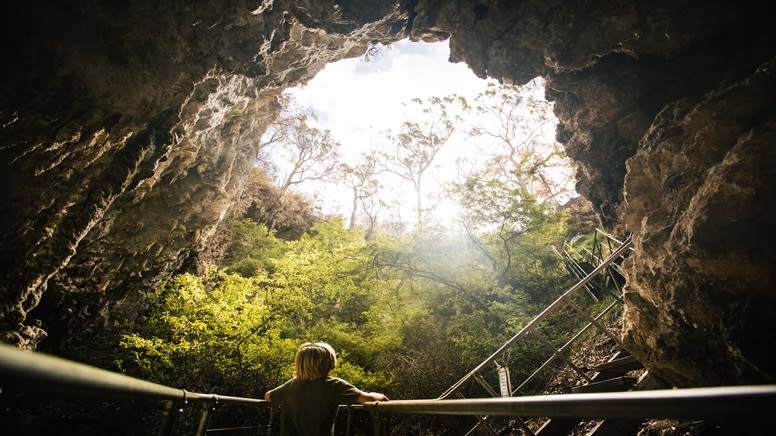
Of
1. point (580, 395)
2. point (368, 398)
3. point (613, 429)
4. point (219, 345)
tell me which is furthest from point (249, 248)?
point (580, 395)

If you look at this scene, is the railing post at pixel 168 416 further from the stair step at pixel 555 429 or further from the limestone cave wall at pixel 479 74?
the stair step at pixel 555 429

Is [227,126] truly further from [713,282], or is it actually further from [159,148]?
[713,282]

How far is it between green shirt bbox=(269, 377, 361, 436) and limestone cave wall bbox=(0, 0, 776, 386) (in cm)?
324

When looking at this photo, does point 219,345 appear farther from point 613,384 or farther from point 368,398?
point 613,384

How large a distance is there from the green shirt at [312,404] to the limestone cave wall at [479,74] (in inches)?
128

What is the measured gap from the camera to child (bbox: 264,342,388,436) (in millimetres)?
2684

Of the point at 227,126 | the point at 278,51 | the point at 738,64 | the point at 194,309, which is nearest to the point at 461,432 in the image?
the point at 194,309

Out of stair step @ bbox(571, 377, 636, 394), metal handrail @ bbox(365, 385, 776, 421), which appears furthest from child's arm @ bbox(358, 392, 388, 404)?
stair step @ bbox(571, 377, 636, 394)

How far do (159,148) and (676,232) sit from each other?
28.3 ft

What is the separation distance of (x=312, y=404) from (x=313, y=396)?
2.3 inches

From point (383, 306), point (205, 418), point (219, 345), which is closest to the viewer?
point (205, 418)

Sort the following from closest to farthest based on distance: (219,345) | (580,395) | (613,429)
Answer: (580,395) < (613,429) < (219,345)

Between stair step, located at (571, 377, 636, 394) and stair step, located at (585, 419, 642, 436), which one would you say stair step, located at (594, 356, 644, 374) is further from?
stair step, located at (585, 419, 642, 436)

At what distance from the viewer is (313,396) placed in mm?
2740
